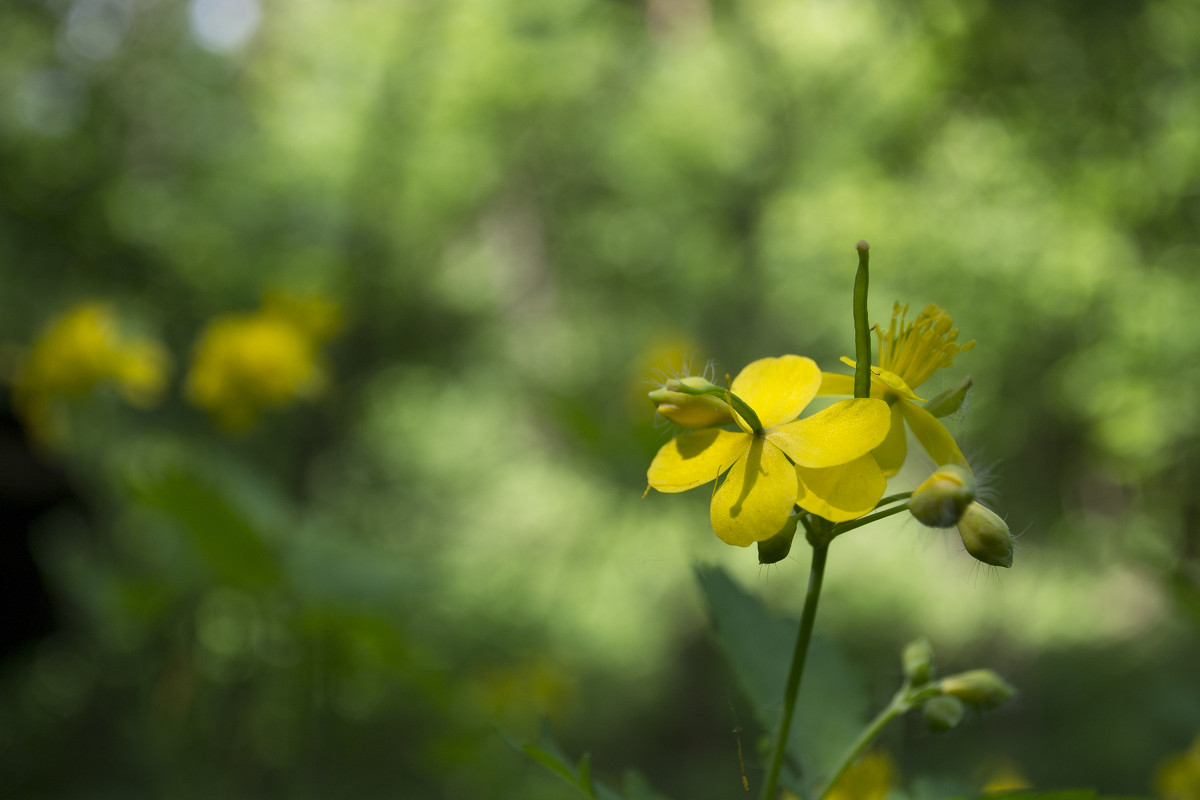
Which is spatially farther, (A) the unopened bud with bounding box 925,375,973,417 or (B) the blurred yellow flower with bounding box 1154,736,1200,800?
(B) the blurred yellow flower with bounding box 1154,736,1200,800

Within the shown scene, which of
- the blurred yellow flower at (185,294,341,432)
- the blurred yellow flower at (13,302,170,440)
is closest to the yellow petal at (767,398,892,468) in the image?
the blurred yellow flower at (185,294,341,432)

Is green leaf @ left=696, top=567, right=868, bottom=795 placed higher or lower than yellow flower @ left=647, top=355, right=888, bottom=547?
lower

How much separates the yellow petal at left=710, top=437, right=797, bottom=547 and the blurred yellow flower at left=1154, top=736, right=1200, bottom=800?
0.68 metres

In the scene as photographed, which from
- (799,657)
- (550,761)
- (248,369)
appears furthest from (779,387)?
(248,369)

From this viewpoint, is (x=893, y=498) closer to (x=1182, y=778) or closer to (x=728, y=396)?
(x=728, y=396)

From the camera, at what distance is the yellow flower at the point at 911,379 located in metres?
0.52

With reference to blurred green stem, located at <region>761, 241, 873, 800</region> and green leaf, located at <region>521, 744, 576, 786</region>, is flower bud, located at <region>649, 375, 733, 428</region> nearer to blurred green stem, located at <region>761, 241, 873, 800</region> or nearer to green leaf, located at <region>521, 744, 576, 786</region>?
blurred green stem, located at <region>761, 241, 873, 800</region>

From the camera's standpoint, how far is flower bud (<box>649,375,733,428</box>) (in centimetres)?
51

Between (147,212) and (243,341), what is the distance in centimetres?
236

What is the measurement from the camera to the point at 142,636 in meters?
1.91

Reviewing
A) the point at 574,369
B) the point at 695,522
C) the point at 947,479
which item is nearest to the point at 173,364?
the point at 574,369

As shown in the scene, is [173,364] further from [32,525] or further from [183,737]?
[183,737]

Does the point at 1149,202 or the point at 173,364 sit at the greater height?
the point at 1149,202

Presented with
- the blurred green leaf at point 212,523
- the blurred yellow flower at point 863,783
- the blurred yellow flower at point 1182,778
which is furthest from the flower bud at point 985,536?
the blurred green leaf at point 212,523
